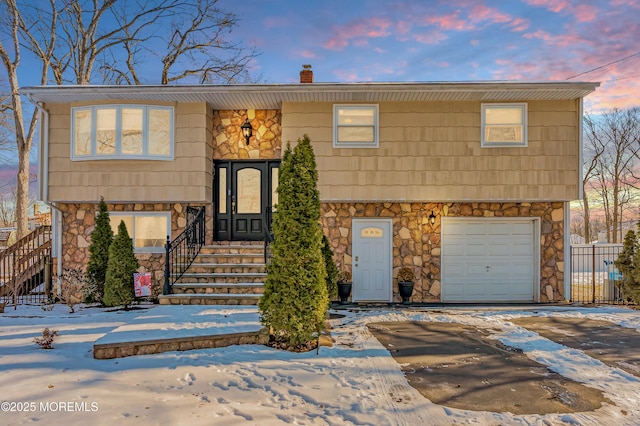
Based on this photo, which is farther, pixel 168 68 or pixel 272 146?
pixel 168 68

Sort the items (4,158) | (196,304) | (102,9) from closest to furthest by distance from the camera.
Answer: (196,304), (102,9), (4,158)

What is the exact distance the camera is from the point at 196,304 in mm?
7809

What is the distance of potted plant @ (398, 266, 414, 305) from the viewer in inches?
388

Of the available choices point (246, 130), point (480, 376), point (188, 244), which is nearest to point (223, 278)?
point (188, 244)

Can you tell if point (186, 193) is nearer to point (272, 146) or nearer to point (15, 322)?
point (272, 146)

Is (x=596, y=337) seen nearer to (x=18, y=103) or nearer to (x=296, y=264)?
(x=296, y=264)

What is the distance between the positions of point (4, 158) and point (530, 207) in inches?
957

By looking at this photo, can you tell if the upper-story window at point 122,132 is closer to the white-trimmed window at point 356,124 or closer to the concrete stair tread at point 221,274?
the concrete stair tread at point 221,274

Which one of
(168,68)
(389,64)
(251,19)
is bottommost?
(389,64)

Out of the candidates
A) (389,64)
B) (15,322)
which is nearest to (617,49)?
(389,64)

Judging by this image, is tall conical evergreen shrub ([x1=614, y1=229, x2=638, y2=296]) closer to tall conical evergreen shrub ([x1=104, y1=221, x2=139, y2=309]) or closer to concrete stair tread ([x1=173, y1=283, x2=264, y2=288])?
concrete stair tread ([x1=173, y1=283, x2=264, y2=288])

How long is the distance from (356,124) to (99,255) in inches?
266

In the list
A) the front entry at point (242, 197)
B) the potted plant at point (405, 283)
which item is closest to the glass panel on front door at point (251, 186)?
the front entry at point (242, 197)

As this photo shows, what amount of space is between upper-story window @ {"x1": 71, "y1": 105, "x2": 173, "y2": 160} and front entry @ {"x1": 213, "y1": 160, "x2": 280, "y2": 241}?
1.46 metres
